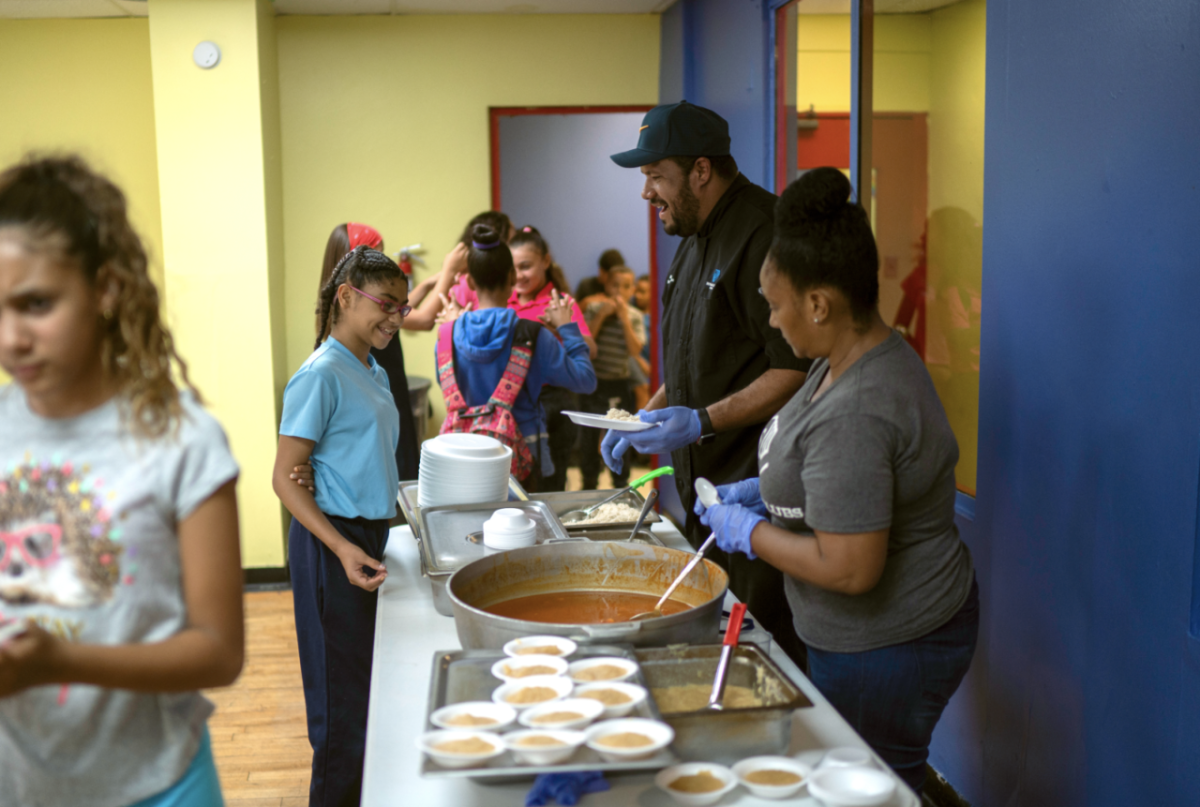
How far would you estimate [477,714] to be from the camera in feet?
3.69

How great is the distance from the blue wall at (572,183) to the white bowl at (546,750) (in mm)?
6596

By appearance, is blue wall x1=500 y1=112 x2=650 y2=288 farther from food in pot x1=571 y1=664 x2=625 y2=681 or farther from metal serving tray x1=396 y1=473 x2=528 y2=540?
food in pot x1=571 y1=664 x2=625 y2=681

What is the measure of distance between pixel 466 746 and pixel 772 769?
0.36 metres

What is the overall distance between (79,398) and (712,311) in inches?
57.2

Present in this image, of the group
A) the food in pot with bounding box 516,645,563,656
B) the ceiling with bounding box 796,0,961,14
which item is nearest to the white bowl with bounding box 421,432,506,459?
the food in pot with bounding box 516,645,563,656

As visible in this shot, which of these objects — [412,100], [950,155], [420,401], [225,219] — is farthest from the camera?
[412,100]

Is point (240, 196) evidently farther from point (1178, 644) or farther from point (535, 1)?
point (1178, 644)

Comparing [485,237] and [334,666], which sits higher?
[485,237]

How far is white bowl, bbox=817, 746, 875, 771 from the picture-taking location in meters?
1.15

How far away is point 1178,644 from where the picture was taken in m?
1.61

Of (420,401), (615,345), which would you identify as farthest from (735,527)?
(615,345)

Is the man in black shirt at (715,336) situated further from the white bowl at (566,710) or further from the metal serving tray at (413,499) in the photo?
the white bowl at (566,710)

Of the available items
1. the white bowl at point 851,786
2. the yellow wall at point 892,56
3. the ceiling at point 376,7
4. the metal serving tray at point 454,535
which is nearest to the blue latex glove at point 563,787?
the white bowl at point 851,786

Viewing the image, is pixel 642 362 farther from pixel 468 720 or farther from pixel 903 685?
pixel 468 720
